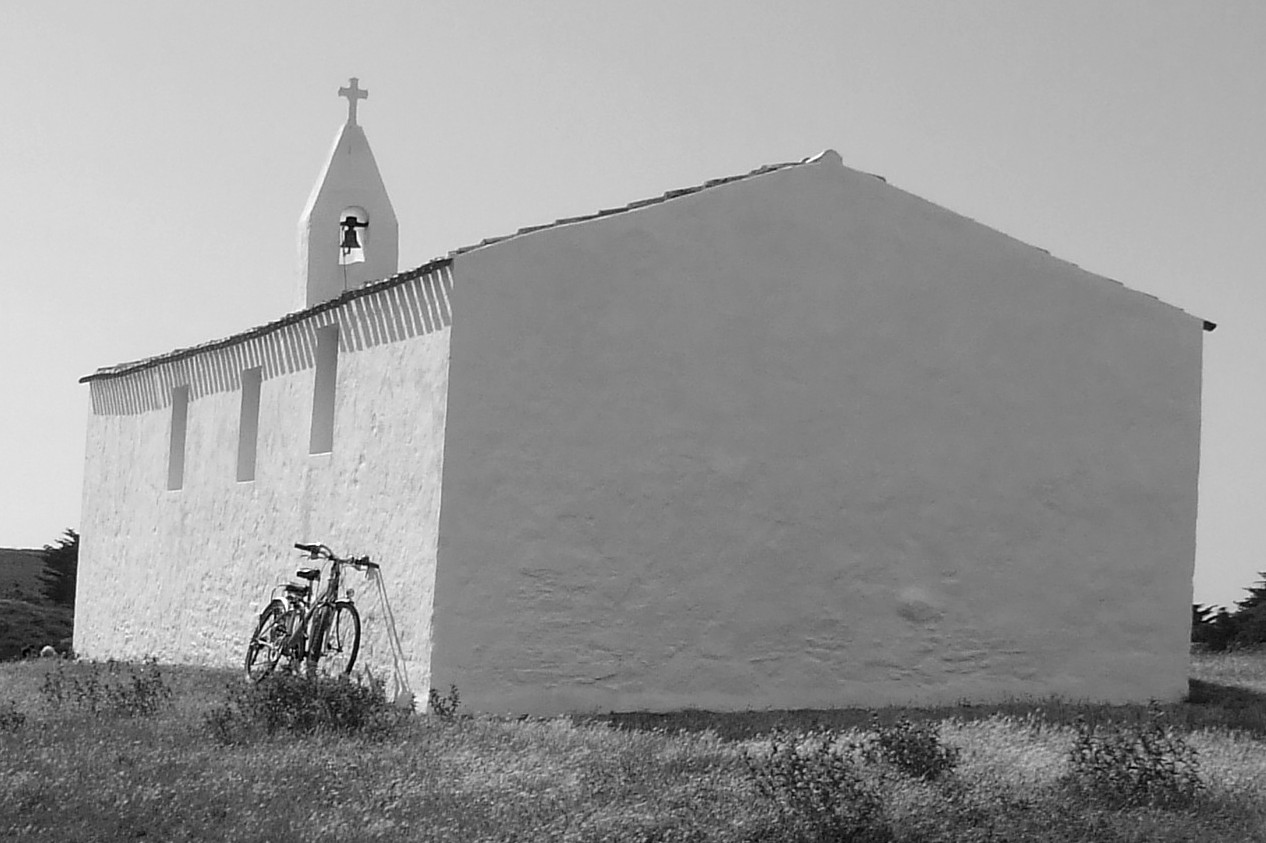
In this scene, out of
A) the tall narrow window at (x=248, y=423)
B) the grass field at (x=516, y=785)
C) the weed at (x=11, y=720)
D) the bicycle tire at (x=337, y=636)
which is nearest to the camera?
the grass field at (x=516, y=785)

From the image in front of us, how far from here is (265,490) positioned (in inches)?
654

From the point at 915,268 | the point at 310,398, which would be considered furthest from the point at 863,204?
the point at 310,398

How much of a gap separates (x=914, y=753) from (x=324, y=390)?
25.0ft

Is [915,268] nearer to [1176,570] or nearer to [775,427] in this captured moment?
[775,427]

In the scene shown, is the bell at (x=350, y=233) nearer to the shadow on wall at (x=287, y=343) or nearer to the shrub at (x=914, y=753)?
the shadow on wall at (x=287, y=343)

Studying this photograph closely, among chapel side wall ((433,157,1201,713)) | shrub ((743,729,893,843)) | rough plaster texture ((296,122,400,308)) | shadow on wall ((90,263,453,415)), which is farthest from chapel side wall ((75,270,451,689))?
shrub ((743,729,893,843))

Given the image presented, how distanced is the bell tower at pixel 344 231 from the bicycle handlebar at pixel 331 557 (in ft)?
16.9

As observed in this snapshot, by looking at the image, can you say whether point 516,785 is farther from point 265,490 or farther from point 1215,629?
point 1215,629

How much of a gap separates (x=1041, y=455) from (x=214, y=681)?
849 centimetres

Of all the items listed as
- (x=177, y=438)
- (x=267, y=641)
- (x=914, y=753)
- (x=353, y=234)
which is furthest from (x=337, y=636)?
(x=353, y=234)

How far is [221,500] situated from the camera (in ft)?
58.2

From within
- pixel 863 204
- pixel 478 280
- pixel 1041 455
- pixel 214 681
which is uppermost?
pixel 863 204

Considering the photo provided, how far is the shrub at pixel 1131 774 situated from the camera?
10.2 meters

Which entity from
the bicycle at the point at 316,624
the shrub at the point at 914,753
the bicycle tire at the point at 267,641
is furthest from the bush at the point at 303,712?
the shrub at the point at 914,753
